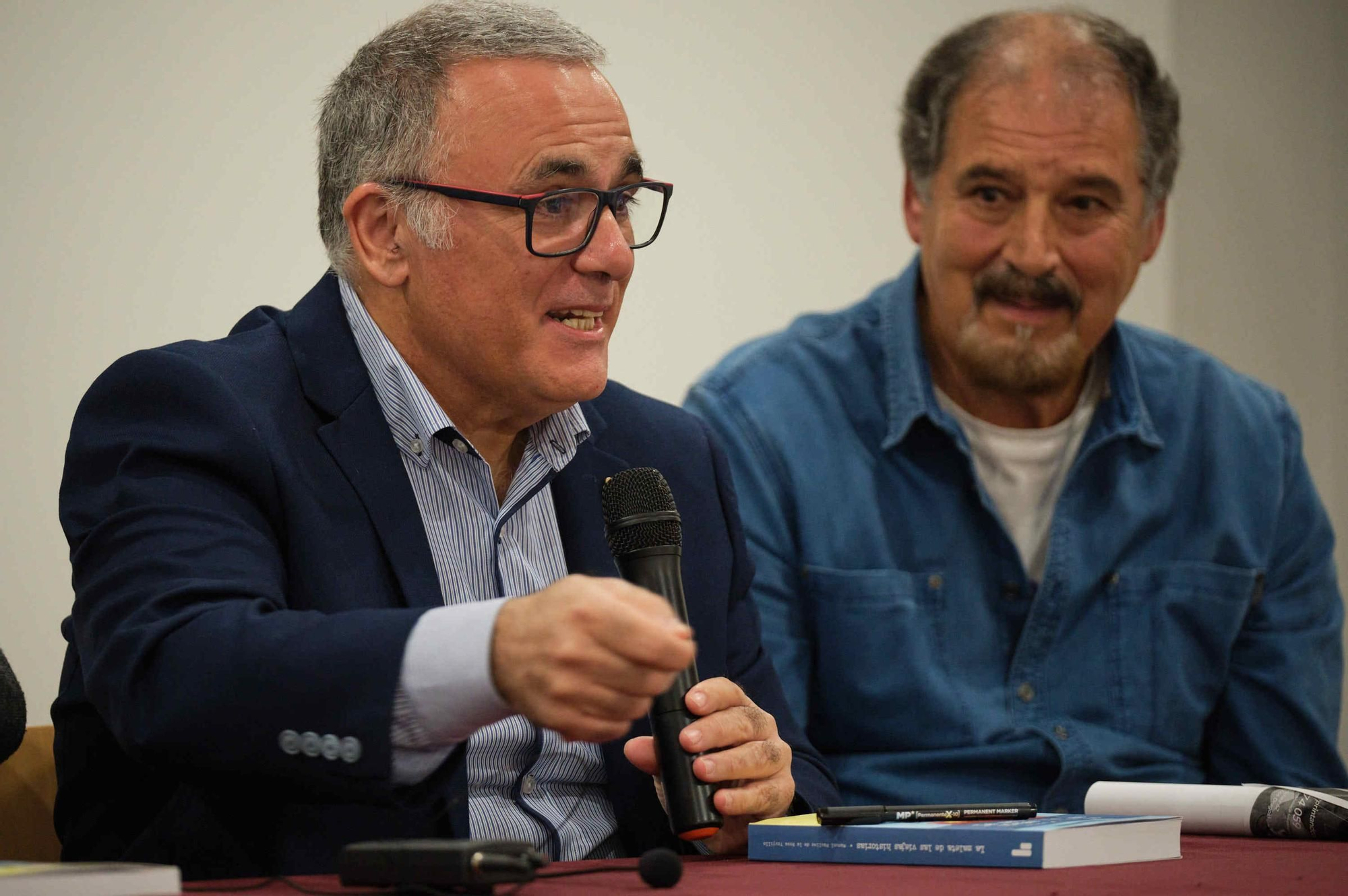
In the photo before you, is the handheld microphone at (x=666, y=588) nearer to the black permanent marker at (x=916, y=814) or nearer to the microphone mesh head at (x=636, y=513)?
the microphone mesh head at (x=636, y=513)

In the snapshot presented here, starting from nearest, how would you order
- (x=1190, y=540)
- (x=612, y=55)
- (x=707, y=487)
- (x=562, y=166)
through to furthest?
(x=562, y=166) < (x=707, y=487) < (x=1190, y=540) < (x=612, y=55)

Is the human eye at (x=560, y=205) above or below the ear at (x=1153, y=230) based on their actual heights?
above

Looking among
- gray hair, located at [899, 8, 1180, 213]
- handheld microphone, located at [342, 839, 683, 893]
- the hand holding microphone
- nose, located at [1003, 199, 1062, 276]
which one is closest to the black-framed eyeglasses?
the hand holding microphone

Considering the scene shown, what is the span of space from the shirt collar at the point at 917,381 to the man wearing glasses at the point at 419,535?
63 centimetres

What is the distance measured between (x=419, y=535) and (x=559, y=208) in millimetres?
429

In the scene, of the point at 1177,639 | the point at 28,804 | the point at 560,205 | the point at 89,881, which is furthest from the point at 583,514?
the point at 1177,639

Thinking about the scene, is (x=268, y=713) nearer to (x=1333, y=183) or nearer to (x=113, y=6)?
(x=113, y=6)

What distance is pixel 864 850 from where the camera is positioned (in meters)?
1.33

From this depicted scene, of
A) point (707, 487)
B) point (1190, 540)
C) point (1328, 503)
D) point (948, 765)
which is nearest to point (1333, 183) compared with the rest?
point (1328, 503)

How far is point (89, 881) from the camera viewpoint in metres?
1.02

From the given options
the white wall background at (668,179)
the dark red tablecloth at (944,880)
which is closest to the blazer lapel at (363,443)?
the dark red tablecloth at (944,880)

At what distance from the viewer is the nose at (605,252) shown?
178 centimetres

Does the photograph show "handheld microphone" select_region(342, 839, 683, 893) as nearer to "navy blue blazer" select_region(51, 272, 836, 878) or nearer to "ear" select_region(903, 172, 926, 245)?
"navy blue blazer" select_region(51, 272, 836, 878)

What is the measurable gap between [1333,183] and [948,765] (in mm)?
2295
